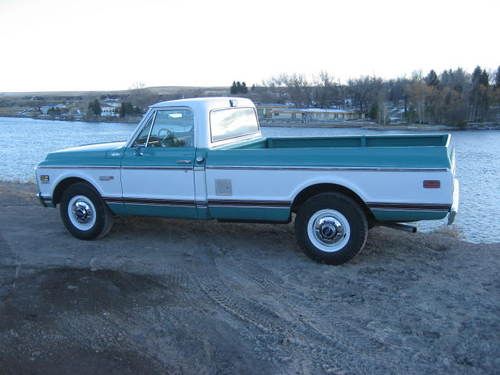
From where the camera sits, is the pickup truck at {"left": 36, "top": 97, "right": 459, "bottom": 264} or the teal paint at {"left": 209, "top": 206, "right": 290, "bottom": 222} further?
the teal paint at {"left": 209, "top": 206, "right": 290, "bottom": 222}

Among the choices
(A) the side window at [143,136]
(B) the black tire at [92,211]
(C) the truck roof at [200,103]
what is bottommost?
(B) the black tire at [92,211]

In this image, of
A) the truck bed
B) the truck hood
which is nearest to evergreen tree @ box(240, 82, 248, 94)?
the truck hood

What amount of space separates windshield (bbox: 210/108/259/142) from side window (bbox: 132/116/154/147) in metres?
0.87

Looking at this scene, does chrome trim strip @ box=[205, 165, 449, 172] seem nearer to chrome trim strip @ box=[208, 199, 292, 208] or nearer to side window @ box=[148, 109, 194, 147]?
chrome trim strip @ box=[208, 199, 292, 208]

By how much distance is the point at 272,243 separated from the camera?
22.1ft

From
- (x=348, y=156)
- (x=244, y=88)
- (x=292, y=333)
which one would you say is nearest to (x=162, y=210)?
(x=348, y=156)

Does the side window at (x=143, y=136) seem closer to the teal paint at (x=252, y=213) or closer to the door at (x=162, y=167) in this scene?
the door at (x=162, y=167)

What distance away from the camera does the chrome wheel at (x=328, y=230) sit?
18.5ft

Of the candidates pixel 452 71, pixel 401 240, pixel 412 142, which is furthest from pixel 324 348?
pixel 452 71

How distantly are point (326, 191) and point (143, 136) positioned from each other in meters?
2.63

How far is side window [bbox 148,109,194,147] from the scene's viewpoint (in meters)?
6.42

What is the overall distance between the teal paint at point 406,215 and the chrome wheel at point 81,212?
3.95 metres

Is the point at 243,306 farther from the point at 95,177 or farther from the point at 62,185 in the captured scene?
the point at 62,185

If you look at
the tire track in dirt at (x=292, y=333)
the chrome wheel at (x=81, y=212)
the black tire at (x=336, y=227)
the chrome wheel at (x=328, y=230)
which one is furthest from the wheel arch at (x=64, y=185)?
the chrome wheel at (x=328, y=230)
